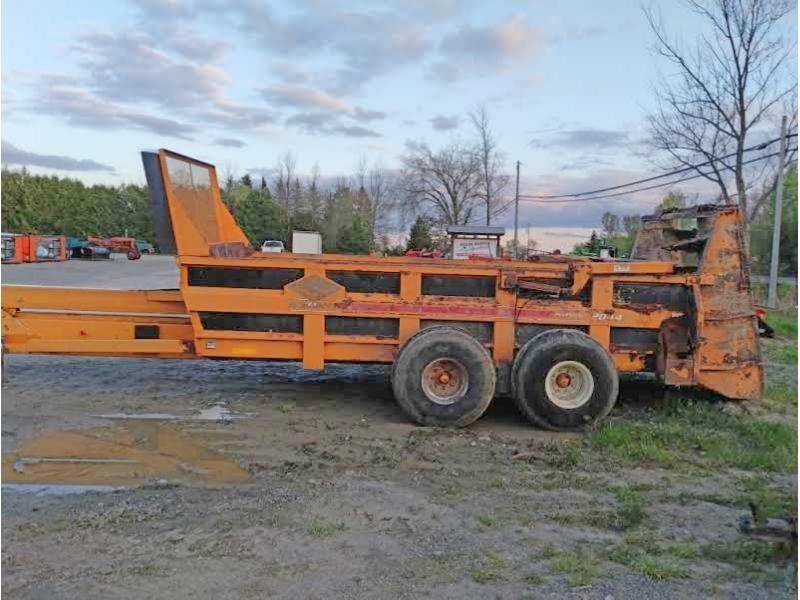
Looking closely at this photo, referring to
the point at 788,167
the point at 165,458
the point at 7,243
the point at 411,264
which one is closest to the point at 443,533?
the point at 165,458

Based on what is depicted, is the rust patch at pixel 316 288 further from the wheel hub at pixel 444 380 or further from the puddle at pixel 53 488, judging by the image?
the puddle at pixel 53 488

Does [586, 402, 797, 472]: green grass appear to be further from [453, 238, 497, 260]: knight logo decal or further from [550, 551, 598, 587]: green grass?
[453, 238, 497, 260]: knight logo decal

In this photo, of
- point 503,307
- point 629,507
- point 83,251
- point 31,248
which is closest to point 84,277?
point 31,248

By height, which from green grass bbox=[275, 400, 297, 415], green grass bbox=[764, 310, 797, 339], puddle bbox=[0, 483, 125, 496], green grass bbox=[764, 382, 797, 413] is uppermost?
green grass bbox=[764, 310, 797, 339]

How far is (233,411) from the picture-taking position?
7070mm

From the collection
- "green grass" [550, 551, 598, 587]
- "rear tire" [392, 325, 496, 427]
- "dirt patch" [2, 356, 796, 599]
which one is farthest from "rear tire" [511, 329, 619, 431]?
"green grass" [550, 551, 598, 587]

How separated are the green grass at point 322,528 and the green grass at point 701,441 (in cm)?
262

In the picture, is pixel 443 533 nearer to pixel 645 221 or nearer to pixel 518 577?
pixel 518 577

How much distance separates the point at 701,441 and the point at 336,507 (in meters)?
3.41

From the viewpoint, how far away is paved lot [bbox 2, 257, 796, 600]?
3.56 meters

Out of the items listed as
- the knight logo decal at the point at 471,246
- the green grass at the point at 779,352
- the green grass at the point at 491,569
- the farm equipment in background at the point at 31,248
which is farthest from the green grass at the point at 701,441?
the farm equipment in background at the point at 31,248

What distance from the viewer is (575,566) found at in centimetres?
373

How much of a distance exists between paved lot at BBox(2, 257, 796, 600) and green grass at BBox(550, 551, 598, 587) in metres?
0.01

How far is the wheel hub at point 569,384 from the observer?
6438 millimetres
